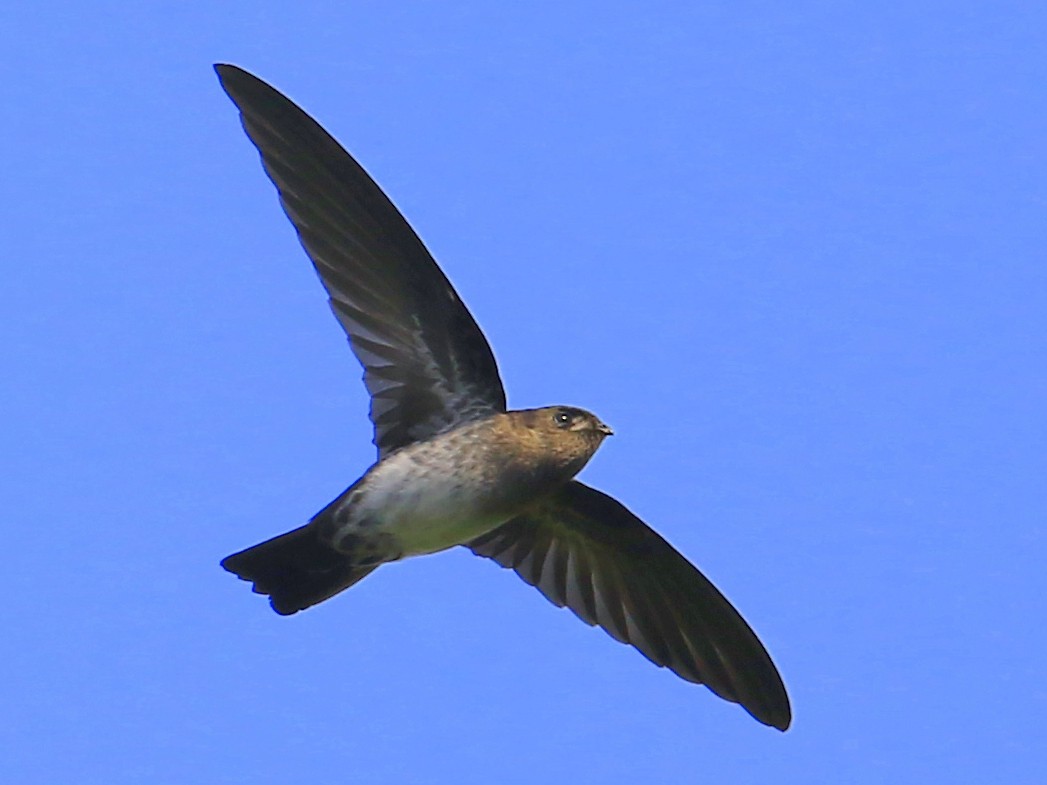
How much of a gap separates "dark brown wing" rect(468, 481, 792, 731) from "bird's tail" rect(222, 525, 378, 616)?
0.89m

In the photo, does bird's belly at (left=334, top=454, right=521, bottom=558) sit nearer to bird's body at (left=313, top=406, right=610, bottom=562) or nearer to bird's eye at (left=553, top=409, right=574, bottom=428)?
bird's body at (left=313, top=406, right=610, bottom=562)

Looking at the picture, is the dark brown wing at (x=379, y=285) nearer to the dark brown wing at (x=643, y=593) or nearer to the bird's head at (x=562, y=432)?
the bird's head at (x=562, y=432)

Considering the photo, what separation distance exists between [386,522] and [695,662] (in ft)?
4.86

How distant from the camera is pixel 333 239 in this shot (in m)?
7.92

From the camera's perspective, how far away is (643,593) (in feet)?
28.3

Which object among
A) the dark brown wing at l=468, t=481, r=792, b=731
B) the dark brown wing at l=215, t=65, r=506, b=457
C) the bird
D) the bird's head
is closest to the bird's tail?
the bird

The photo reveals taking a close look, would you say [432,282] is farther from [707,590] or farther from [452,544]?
[707,590]

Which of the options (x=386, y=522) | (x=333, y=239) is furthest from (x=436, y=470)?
(x=333, y=239)

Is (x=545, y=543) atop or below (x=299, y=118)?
below

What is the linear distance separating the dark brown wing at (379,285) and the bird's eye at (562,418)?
0.73 ft

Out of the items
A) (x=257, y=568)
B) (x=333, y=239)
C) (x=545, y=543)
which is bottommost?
(x=257, y=568)

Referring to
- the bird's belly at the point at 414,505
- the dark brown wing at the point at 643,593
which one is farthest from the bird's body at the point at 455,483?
the dark brown wing at the point at 643,593

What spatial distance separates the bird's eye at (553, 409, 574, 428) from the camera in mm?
7809

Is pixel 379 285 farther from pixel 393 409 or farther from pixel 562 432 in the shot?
pixel 562 432
